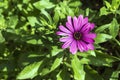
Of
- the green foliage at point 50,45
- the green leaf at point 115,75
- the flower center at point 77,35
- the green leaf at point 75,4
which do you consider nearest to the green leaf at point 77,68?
the green foliage at point 50,45

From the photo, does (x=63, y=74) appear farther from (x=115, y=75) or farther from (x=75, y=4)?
(x=75, y=4)

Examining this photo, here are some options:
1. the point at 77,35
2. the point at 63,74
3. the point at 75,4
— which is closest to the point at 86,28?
the point at 77,35

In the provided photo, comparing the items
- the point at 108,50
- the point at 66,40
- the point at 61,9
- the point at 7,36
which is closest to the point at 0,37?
the point at 7,36

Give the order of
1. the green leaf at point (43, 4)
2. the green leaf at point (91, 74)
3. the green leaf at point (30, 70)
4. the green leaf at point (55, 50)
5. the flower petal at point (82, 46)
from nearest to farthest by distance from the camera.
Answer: the flower petal at point (82, 46), the green leaf at point (55, 50), the green leaf at point (30, 70), the green leaf at point (91, 74), the green leaf at point (43, 4)

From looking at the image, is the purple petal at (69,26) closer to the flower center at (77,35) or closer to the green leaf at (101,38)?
the flower center at (77,35)

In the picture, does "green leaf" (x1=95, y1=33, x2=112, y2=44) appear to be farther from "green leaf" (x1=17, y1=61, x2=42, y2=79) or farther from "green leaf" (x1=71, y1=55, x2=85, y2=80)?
"green leaf" (x1=17, y1=61, x2=42, y2=79)

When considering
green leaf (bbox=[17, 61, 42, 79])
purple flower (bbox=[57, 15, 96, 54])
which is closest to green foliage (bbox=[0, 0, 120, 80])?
green leaf (bbox=[17, 61, 42, 79])
